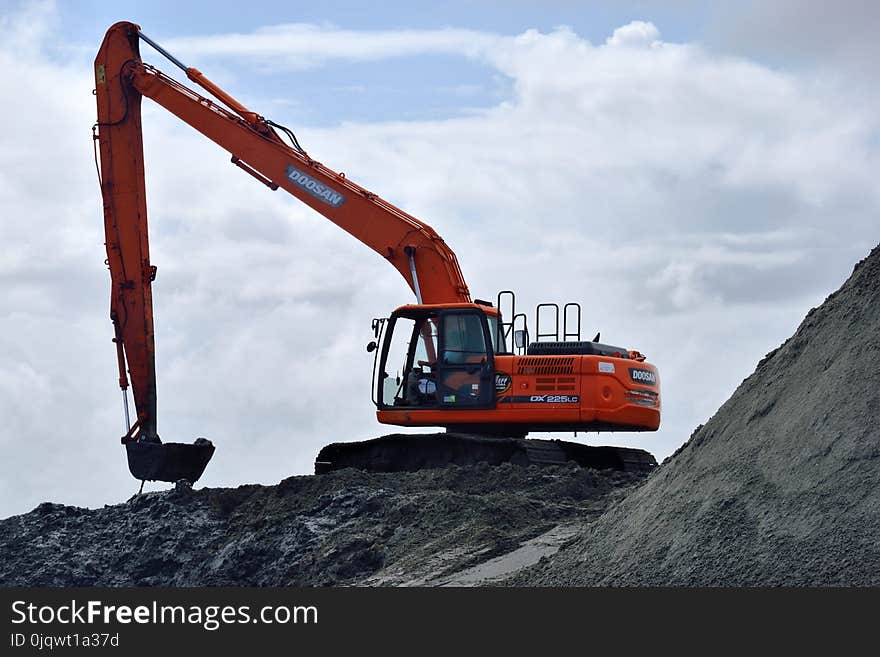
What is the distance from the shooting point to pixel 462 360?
1747 cm

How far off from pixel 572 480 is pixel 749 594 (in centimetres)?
629

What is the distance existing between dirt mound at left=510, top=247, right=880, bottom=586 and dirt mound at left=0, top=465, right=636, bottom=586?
5.49ft

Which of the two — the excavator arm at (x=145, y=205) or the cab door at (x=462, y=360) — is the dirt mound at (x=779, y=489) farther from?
the excavator arm at (x=145, y=205)

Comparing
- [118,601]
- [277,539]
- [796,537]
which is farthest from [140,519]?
[796,537]

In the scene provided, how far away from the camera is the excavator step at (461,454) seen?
56.3 feet

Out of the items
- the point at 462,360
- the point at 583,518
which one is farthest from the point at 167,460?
the point at 583,518

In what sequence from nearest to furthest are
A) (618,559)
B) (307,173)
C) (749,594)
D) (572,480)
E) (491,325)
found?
(749,594) < (618,559) < (572,480) < (491,325) < (307,173)

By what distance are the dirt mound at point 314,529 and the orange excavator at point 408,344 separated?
96 centimetres

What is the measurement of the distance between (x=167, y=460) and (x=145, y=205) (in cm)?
382

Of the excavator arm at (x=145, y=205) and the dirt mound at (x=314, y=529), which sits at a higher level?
the excavator arm at (x=145, y=205)

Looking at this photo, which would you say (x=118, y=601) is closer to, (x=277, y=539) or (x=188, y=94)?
(x=277, y=539)

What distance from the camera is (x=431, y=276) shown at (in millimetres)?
18547

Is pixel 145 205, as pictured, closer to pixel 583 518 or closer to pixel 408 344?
pixel 408 344

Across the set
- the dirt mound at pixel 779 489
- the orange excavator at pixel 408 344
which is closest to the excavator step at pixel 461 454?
the orange excavator at pixel 408 344
